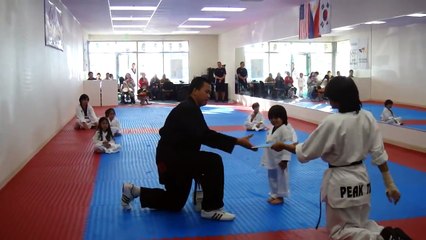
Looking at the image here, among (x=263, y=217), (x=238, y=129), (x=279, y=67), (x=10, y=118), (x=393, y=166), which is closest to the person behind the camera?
(x=263, y=217)

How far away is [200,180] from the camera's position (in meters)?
4.29

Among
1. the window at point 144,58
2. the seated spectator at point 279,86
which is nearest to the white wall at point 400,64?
the seated spectator at point 279,86

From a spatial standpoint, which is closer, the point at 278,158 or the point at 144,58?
the point at 278,158

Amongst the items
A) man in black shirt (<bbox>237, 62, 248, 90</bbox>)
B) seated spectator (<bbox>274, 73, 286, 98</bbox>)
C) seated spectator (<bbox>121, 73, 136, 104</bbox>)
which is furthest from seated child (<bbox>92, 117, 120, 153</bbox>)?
seated spectator (<bbox>121, 73, 136, 104</bbox>)

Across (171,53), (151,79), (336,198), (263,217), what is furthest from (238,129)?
(171,53)

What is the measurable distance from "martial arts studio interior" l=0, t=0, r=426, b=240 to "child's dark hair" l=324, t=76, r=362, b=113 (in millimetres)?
1472

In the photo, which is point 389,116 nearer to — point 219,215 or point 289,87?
point 219,215

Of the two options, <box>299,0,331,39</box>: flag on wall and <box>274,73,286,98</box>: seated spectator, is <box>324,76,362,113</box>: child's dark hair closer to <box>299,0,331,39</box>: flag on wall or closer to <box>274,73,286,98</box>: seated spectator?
<box>299,0,331,39</box>: flag on wall

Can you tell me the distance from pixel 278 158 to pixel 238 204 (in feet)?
2.20

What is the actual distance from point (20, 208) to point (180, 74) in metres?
19.2

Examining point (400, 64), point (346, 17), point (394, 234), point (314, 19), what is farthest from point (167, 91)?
point (394, 234)

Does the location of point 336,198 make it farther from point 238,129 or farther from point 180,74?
point 180,74

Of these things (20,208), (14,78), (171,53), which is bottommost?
(20,208)

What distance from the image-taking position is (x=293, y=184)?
5.54 metres
